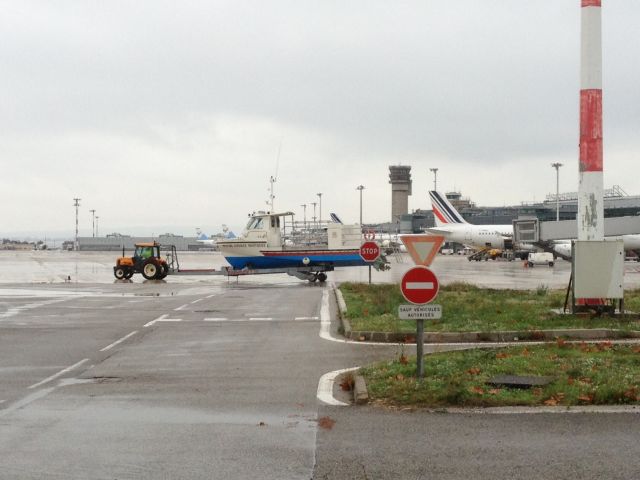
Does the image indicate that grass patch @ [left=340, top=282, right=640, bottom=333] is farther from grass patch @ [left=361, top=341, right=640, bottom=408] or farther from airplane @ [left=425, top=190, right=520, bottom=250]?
airplane @ [left=425, top=190, right=520, bottom=250]

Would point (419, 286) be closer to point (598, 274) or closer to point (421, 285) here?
point (421, 285)

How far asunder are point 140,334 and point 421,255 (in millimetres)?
8526

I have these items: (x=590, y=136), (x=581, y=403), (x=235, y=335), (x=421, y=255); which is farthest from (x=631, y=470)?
(x=590, y=136)

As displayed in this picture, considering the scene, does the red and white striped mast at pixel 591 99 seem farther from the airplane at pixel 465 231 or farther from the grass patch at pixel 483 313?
the airplane at pixel 465 231

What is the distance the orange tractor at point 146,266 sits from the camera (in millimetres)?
41375

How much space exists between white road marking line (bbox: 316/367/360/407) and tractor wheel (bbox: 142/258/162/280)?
101 feet

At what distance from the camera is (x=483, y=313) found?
18484 millimetres

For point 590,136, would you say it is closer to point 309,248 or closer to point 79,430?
point 79,430

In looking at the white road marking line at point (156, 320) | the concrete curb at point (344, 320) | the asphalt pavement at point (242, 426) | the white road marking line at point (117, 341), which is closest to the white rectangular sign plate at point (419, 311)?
the asphalt pavement at point (242, 426)

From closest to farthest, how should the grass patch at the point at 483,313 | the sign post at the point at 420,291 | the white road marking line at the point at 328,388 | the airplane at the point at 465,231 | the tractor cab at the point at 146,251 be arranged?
the white road marking line at the point at 328,388
the sign post at the point at 420,291
the grass patch at the point at 483,313
the tractor cab at the point at 146,251
the airplane at the point at 465,231

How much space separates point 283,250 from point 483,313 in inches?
910

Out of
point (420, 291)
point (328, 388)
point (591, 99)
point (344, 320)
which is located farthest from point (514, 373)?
point (591, 99)

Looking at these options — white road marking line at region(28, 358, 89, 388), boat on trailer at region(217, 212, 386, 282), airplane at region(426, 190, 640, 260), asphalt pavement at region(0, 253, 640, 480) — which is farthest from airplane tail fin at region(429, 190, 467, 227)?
white road marking line at region(28, 358, 89, 388)

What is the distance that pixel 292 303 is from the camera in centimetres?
2497
